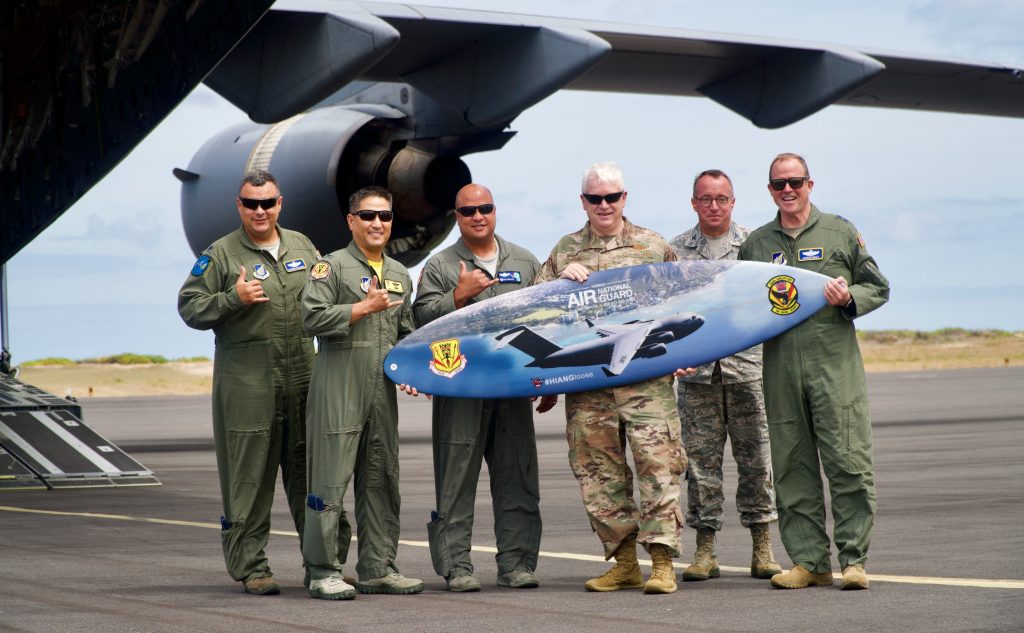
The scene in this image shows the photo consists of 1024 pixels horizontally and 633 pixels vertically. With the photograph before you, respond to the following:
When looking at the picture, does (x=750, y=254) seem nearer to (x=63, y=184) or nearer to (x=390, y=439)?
(x=390, y=439)

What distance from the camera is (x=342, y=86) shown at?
34.1 ft

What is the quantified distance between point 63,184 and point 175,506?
4370 mm

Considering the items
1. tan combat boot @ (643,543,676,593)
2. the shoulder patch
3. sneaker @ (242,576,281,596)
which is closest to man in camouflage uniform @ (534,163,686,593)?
tan combat boot @ (643,543,676,593)

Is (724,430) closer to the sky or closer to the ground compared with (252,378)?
closer to the ground

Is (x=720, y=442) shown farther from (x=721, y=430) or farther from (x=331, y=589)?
(x=331, y=589)

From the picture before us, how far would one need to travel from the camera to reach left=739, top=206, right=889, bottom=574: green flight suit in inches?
248

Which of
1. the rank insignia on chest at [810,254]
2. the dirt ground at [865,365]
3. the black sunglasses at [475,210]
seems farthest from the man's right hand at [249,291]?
the dirt ground at [865,365]

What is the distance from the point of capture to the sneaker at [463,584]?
20.7ft

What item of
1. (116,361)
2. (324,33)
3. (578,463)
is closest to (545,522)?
(578,463)

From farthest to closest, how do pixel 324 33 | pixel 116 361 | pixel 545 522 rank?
pixel 116 361 < pixel 324 33 < pixel 545 522

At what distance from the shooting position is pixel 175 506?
1066 cm

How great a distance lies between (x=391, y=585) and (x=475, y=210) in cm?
198

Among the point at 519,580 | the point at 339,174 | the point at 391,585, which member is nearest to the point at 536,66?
the point at 339,174

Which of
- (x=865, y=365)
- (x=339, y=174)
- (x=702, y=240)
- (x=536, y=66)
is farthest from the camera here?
(x=865, y=365)
